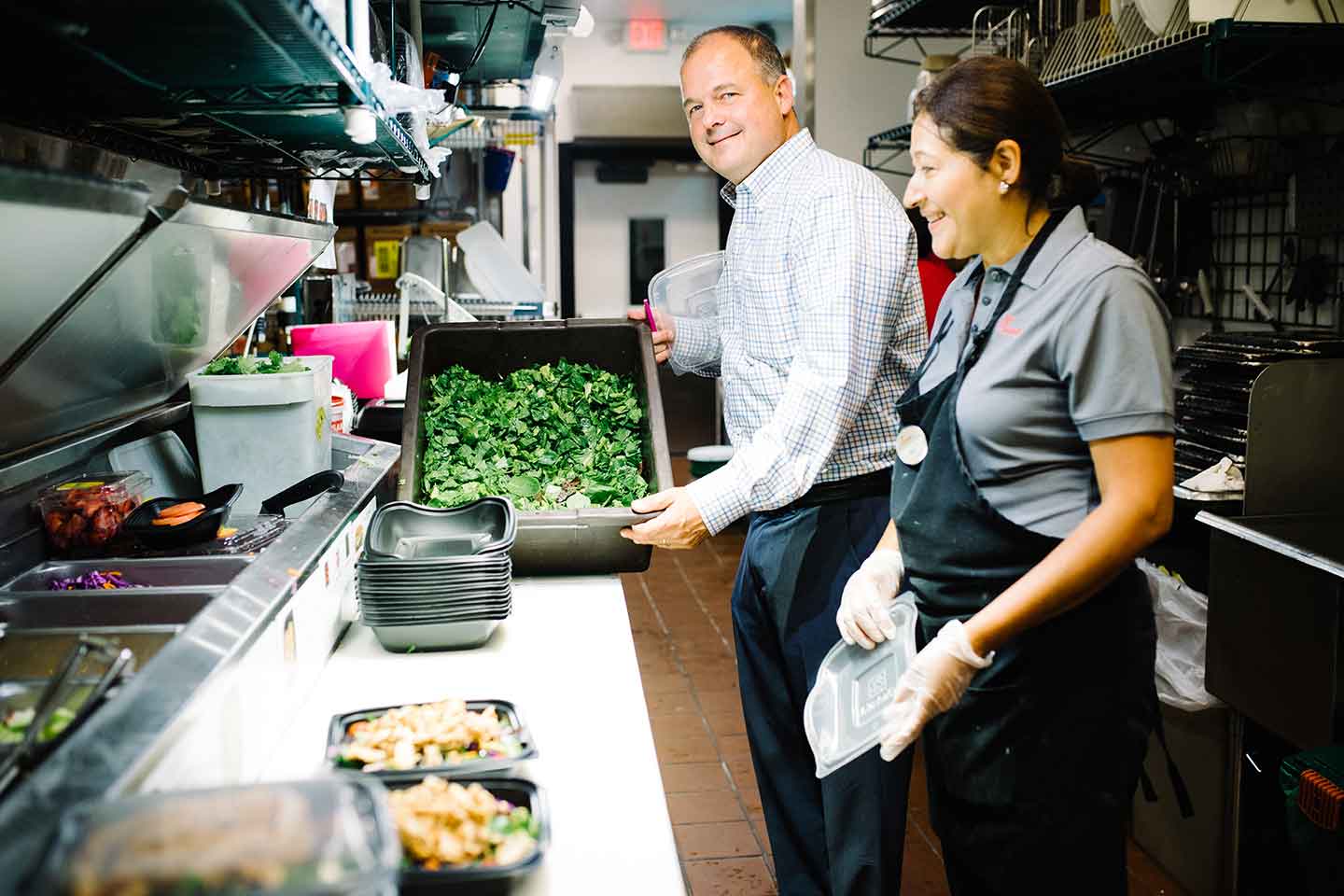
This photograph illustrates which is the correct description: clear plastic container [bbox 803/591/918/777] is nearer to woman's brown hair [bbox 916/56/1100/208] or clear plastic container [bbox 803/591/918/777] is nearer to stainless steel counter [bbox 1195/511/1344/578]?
woman's brown hair [bbox 916/56/1100/208]

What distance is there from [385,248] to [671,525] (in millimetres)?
4576

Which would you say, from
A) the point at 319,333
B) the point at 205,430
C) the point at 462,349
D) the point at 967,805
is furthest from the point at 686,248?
the point at 967,805

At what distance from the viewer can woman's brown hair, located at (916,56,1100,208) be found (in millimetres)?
1683

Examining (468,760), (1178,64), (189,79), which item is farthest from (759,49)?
(468,760)

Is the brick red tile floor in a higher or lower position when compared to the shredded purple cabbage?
lower

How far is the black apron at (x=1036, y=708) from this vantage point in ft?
5.56

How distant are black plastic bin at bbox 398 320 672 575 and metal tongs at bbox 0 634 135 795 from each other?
1102 mm

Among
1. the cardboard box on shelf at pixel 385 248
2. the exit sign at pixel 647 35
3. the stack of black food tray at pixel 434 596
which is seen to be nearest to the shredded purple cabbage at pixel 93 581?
the stack of black food tray at pixel 434 596

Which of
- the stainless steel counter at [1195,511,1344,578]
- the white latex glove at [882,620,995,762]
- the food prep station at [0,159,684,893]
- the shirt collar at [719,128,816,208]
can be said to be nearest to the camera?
the food prep station at [0,159,684,893]

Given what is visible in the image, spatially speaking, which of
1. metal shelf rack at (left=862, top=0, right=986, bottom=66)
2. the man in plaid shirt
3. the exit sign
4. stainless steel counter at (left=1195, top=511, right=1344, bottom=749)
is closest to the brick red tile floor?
the man in plaid shirt

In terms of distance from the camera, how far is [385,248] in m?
6.28

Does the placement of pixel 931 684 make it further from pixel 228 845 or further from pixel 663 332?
pixel 663 332

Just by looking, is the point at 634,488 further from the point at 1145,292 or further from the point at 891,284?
the point at 1145,292

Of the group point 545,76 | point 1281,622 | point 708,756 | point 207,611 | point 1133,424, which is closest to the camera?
point 207,611
